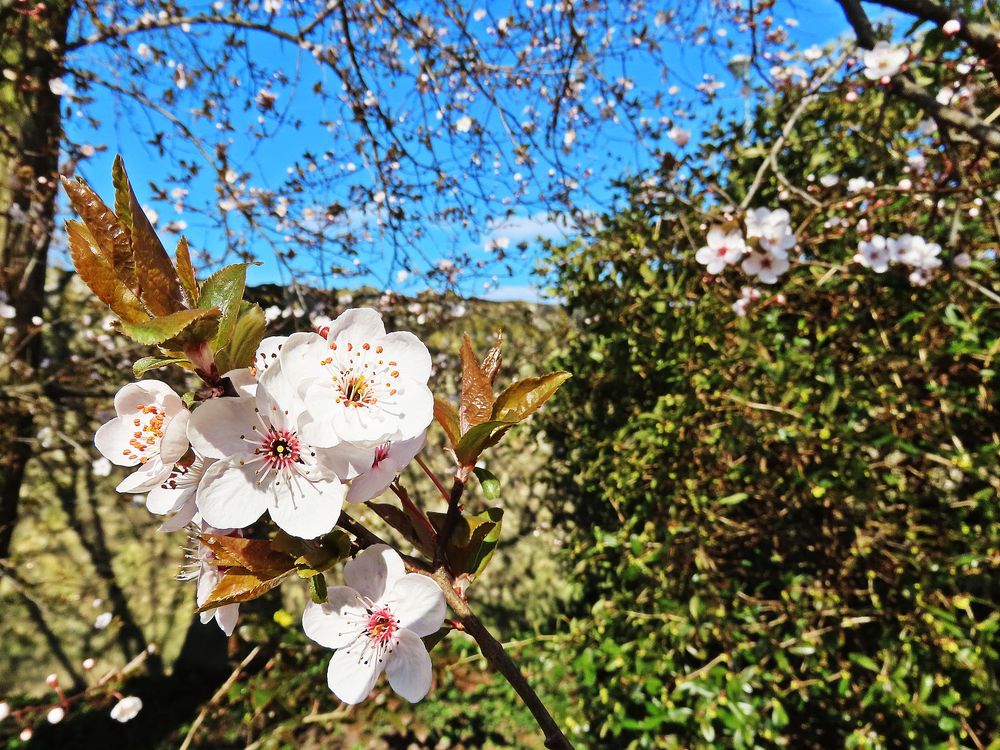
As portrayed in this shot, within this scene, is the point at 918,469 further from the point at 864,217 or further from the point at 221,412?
the point at 221,412

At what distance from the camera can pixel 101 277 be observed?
45 centimetres

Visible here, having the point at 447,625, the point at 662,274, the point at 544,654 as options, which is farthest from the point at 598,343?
the point at 447,625

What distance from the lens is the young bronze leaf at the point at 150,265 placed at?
1.45ft

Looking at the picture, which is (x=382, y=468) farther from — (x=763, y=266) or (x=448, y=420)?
(x=763, y=266)

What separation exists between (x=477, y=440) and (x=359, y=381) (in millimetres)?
145

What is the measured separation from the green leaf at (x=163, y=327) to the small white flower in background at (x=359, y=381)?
95 millimetres

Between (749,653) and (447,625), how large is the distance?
1.92m

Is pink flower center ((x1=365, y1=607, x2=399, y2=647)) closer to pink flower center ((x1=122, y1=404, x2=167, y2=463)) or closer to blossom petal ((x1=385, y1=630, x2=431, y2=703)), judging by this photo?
blossom petal ((x1=385, y1=630, x2=431, y2=703))

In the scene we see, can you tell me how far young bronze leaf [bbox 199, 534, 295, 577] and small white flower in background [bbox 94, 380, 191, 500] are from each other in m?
0.10

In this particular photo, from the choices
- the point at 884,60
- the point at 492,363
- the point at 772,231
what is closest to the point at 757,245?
the point at 772,231

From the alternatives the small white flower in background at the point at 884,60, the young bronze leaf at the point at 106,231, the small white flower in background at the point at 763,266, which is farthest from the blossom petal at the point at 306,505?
the small white flower in background at the point at 884,60

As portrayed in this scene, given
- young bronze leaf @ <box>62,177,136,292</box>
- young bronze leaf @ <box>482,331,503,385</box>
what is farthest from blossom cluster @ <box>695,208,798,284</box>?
young bronze leaf @ <box>62,177,136,292</box>

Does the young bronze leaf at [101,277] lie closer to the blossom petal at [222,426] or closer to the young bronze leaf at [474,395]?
the blossom petal at [222,426]

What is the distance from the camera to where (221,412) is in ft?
1.60
